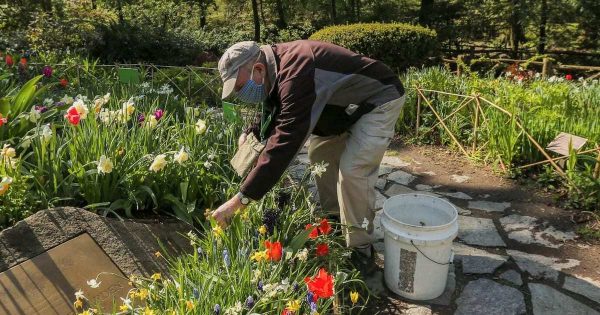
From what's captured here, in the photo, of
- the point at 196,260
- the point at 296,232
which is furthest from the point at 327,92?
the point at 196,260

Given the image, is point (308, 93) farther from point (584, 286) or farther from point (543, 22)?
point (543, 22)

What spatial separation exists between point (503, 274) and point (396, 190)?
142 cm

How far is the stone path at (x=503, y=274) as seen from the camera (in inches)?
103

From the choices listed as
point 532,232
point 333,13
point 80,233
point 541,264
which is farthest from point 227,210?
point 333,13

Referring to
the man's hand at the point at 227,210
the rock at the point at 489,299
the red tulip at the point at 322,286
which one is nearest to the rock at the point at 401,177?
the rock at the point at 489,299

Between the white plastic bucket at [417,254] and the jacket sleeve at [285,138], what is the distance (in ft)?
2.28

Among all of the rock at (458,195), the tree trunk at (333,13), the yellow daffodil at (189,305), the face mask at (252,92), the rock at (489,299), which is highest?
the face mask at (252,92)

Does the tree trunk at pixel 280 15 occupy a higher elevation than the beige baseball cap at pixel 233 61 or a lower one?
lower

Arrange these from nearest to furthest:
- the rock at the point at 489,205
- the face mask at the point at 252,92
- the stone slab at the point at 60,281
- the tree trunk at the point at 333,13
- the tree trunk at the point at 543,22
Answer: the stone slab at the point at 60,281 < the face mask at the point at 252,92 < the rock at the point at 489,205 < the tree trunk at the point at 543,22 < the tree trunk at the point at 333,13

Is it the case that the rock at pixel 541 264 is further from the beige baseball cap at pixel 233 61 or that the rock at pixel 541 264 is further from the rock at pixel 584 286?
the beige baseball cap at pixel 233 61

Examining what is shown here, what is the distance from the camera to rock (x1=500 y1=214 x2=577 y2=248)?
330 centimetres

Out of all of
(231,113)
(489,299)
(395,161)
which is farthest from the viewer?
(395,161)

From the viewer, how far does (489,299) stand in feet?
8.79

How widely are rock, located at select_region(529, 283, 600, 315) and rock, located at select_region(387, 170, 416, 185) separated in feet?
5.83
